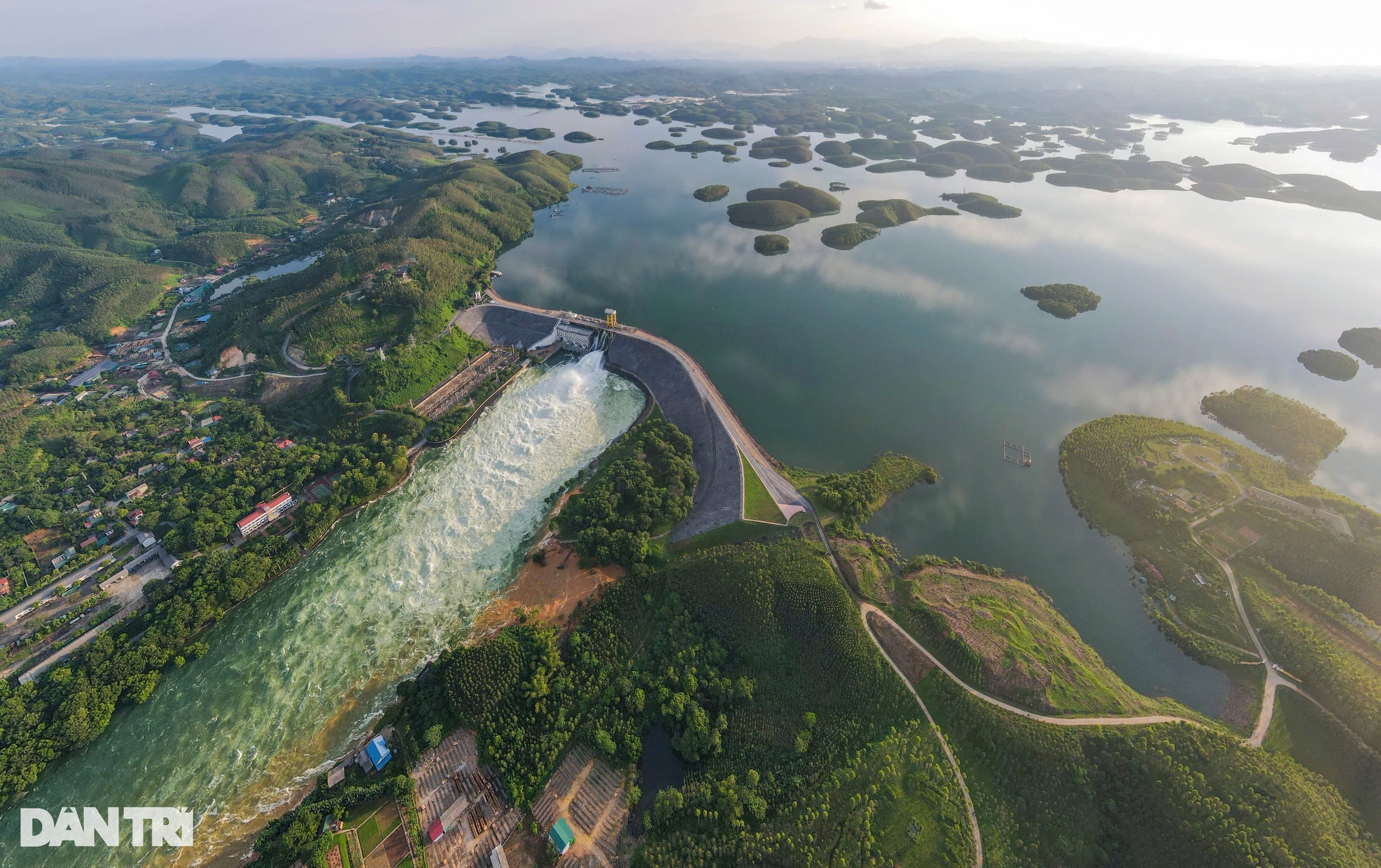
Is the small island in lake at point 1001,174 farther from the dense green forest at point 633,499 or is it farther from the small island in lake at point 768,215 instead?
the dense green forest at point 633,499

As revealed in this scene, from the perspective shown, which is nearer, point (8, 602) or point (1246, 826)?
point (1246, 826)

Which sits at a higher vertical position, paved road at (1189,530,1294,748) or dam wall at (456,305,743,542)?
dam wall at (456,305,743,542)

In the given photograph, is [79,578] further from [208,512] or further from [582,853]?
[582,853]

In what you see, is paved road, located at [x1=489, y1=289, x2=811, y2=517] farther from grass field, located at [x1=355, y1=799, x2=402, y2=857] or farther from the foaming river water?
grass field, located at [x1=355, y1=799, x2=402, y2=857]

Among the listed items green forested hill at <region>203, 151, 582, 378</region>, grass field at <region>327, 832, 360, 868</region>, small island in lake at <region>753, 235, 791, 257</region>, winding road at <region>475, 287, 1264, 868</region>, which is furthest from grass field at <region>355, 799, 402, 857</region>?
small island in lake at <region>753, 235, 791, 257</region>

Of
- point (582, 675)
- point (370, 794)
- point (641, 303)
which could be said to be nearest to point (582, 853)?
point (582, 675)

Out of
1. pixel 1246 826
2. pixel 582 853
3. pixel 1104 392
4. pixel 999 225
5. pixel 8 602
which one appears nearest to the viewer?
pixel 1246 826
